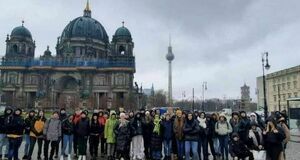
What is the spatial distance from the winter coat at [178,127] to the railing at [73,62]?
70368 millimetres

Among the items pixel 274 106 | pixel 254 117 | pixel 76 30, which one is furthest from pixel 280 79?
pixel 254 117

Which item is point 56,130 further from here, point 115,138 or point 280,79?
point 280,79

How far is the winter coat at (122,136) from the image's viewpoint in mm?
12039

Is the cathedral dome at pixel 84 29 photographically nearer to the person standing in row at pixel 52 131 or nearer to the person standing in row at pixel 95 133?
the person standing in row at pixel 95 133

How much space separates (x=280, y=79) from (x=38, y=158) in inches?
2903

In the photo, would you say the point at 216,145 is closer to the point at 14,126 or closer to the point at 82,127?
the point at 82,127

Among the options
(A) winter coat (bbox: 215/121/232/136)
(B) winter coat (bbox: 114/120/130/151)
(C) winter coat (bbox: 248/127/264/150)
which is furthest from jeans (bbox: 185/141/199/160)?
(B) winter coat (bbox: 114/120/130/151)

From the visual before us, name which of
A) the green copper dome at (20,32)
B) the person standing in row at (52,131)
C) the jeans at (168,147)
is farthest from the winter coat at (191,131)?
the green copper dome at (20,32)

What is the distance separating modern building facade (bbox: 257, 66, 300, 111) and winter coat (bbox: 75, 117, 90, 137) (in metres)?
60.5

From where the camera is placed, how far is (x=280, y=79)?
77250 mm

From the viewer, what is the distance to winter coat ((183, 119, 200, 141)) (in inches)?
457

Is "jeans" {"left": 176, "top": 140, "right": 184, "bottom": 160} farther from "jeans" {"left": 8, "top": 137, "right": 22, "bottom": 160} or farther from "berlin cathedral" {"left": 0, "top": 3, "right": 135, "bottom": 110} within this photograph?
"berlin cathedral" {"left": 0, "top": 3, "right": 135, "bottom": 110}

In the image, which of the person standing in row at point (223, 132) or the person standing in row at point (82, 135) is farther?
the person standing in row at point (223, 132)

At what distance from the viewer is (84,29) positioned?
285ft
